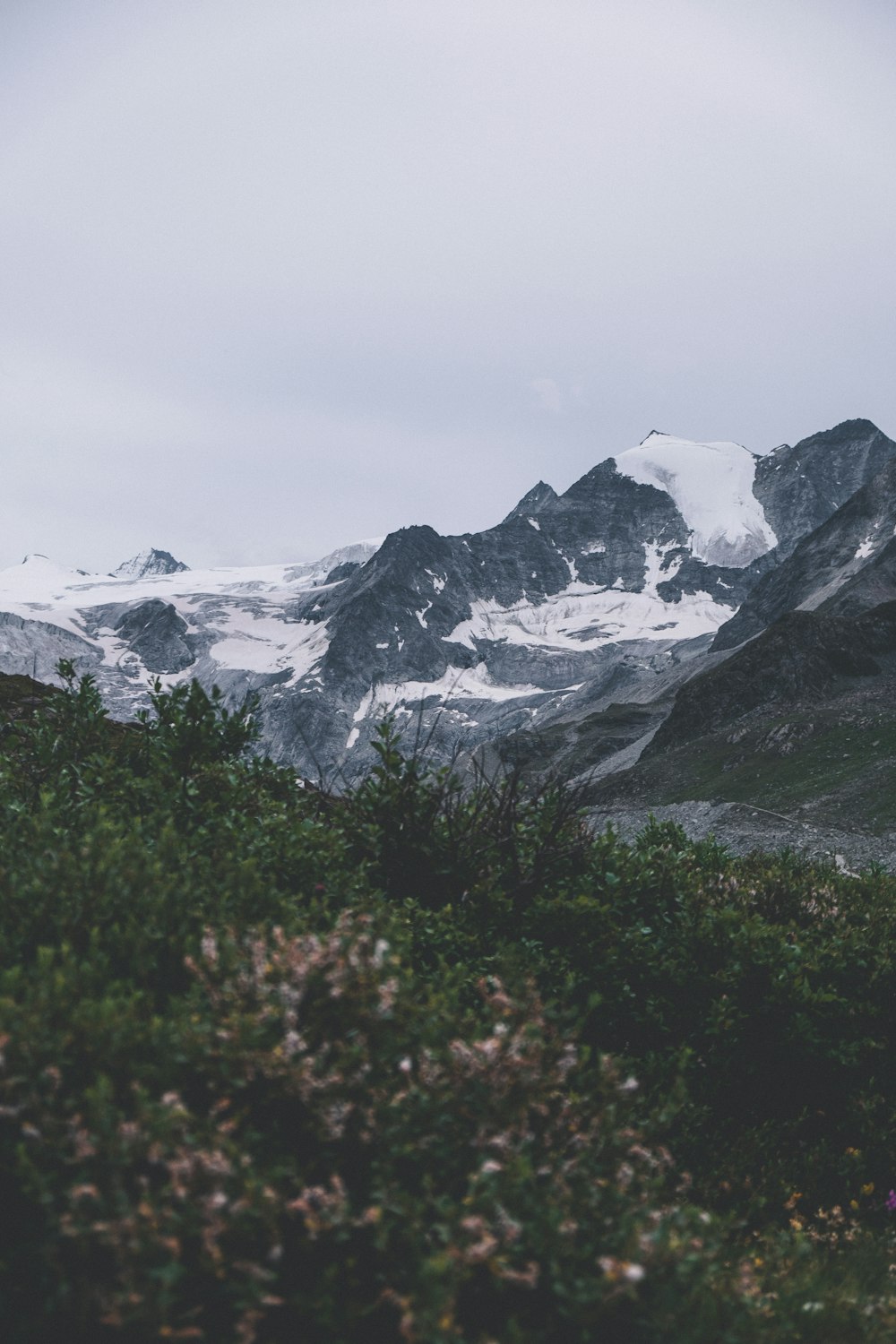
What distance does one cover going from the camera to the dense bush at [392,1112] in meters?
3.79

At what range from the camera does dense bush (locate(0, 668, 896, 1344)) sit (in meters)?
3.79

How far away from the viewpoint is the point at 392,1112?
14.5 feet

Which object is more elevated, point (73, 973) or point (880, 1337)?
point (73, 973)

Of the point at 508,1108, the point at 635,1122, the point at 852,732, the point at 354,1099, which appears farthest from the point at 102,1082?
the point at 852,732

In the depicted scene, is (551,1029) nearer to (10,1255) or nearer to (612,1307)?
(612,1307)

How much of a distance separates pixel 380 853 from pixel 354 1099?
4871 millimetres

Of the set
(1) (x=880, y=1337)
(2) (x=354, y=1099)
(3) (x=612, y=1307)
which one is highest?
(2) (x=354, y=1099)

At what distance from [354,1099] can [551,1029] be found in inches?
54.2

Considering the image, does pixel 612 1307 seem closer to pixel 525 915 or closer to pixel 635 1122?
pixel 635 1122

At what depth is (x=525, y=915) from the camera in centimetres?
882

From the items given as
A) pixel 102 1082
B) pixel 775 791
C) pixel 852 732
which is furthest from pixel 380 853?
pixel 852 732

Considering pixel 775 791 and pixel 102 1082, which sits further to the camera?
pixel 775 791

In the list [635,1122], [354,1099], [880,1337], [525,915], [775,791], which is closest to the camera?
[354,1099]

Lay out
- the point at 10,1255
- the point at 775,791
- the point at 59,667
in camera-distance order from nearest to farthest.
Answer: the point at 10,1255 < the point at 59,667 < the point at 775,791
